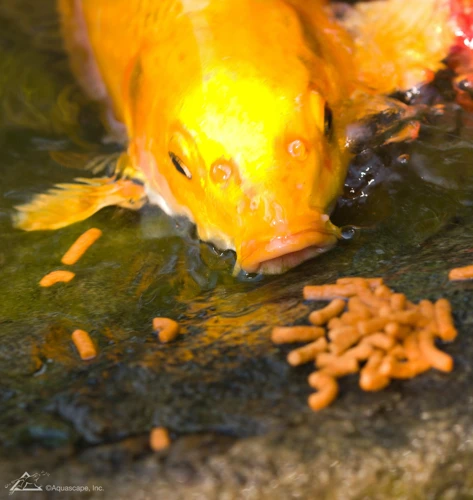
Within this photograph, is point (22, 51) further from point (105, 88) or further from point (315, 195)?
point (315, 195)

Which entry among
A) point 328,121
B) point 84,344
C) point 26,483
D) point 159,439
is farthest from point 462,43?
point 26,483

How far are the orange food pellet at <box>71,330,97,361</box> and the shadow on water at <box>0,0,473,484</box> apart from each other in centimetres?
3

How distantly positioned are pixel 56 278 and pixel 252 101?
1.15m

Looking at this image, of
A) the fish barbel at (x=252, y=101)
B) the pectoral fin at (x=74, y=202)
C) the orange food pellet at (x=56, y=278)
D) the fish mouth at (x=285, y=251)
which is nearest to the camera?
the fish mouth at (x=285, y=251)

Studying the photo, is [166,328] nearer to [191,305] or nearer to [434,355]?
[191,305]

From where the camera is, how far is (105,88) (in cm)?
487

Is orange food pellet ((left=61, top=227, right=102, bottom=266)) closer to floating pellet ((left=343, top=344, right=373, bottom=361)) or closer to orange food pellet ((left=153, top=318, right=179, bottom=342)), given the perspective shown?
orange food pellet ((left=153, top=318, right=179, bottom=342))

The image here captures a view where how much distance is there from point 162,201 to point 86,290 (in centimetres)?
86

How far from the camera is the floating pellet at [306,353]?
85.3 inches

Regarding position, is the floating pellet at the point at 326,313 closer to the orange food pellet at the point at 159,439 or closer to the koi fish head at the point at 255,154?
the koi fish head at the point at 255,154

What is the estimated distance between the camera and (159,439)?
1.98 meters

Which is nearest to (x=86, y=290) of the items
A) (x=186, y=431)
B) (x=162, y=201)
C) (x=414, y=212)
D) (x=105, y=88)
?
(x=162, y=201)

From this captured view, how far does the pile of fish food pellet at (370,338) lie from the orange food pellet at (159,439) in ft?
1.36

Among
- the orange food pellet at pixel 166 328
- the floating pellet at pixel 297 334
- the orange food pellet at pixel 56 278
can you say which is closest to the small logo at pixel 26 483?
the orange food pellet at pixel 166 328
